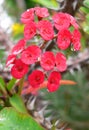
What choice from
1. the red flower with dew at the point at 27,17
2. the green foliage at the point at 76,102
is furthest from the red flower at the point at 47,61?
the green foliage at the point at 76,102

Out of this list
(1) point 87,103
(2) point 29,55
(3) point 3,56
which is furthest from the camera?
(1) point 87,103

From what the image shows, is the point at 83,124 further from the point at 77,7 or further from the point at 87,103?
the point at 77,7

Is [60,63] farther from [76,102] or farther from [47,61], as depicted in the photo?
[76,102]

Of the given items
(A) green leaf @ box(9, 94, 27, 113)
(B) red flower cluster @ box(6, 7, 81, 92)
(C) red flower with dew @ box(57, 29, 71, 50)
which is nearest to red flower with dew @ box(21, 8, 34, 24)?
(B) red flower cluster @ box(6, 7, 81, 92)

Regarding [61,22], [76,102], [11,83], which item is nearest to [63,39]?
[61,22]

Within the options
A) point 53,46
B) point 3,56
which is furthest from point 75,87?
point 53,46

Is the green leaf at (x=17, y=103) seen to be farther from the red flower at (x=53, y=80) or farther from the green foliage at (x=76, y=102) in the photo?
the green foliage at (x=76, y=102)
